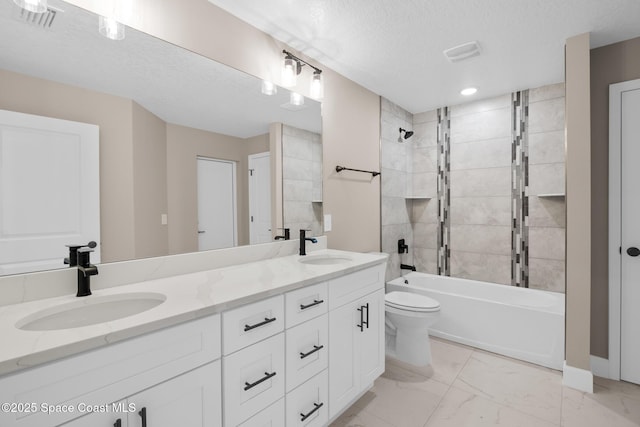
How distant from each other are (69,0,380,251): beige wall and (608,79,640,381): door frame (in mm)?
1734

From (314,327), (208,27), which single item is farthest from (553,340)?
(208,27)

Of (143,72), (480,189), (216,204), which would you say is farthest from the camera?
(480,189)

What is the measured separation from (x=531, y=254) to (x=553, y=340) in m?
0.87

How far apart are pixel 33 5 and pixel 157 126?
1.87ft

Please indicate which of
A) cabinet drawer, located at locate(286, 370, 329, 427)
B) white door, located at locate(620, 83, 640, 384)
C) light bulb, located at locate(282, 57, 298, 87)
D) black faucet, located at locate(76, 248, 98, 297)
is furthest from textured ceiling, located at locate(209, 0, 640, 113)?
cabinet drawer, located at locate(286, 370, 329, 427)

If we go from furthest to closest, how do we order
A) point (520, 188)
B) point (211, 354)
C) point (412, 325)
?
point (520, 188) → point (412, 325) → point (211, 354)

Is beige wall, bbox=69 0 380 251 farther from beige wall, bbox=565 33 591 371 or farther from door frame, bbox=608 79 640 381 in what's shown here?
door frame, bbox=608 79 640 381

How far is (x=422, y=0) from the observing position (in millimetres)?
1660

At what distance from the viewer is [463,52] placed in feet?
7.25

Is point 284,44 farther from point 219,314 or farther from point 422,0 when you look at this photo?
point 219,314

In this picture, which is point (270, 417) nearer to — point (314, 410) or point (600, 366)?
point (314, 410)

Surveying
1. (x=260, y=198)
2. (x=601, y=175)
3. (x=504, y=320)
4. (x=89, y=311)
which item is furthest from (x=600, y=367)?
(x=89, y=311)

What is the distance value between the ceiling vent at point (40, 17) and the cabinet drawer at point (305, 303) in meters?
1.46

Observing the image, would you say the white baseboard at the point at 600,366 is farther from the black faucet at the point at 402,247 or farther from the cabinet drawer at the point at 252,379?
the cabinet drawer at the point at 252,379
